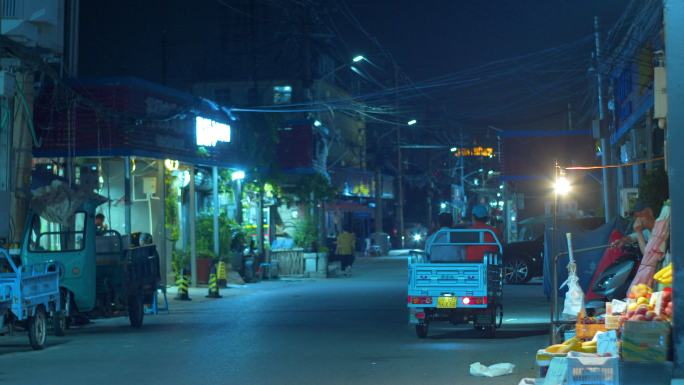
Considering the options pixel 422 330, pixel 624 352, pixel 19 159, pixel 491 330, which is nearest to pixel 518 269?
pixel 491 330

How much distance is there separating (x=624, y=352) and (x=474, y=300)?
20.9ft

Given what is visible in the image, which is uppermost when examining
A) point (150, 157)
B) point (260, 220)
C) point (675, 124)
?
point (150, 157)

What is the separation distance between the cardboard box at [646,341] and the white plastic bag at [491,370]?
2461 mm

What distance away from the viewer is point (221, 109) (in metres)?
35.3

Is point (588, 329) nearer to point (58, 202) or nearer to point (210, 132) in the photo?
point (58, 202)

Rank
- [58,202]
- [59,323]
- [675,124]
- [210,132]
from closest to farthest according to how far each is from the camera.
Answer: [675,124] → [59,323] → [58,202] → [210,132]

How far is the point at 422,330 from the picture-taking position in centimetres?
1648

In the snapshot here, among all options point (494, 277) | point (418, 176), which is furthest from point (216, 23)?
point (494, 277)

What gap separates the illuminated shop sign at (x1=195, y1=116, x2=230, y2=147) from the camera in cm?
3266

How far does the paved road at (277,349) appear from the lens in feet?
40.0

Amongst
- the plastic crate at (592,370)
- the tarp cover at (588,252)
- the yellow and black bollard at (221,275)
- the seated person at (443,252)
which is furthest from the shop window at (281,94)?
the plastic crate at (592,370)

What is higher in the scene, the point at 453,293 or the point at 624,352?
the point at 453,293

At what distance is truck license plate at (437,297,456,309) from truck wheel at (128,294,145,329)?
6625mm

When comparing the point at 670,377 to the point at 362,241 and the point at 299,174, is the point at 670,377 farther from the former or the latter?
the point at 362,241
